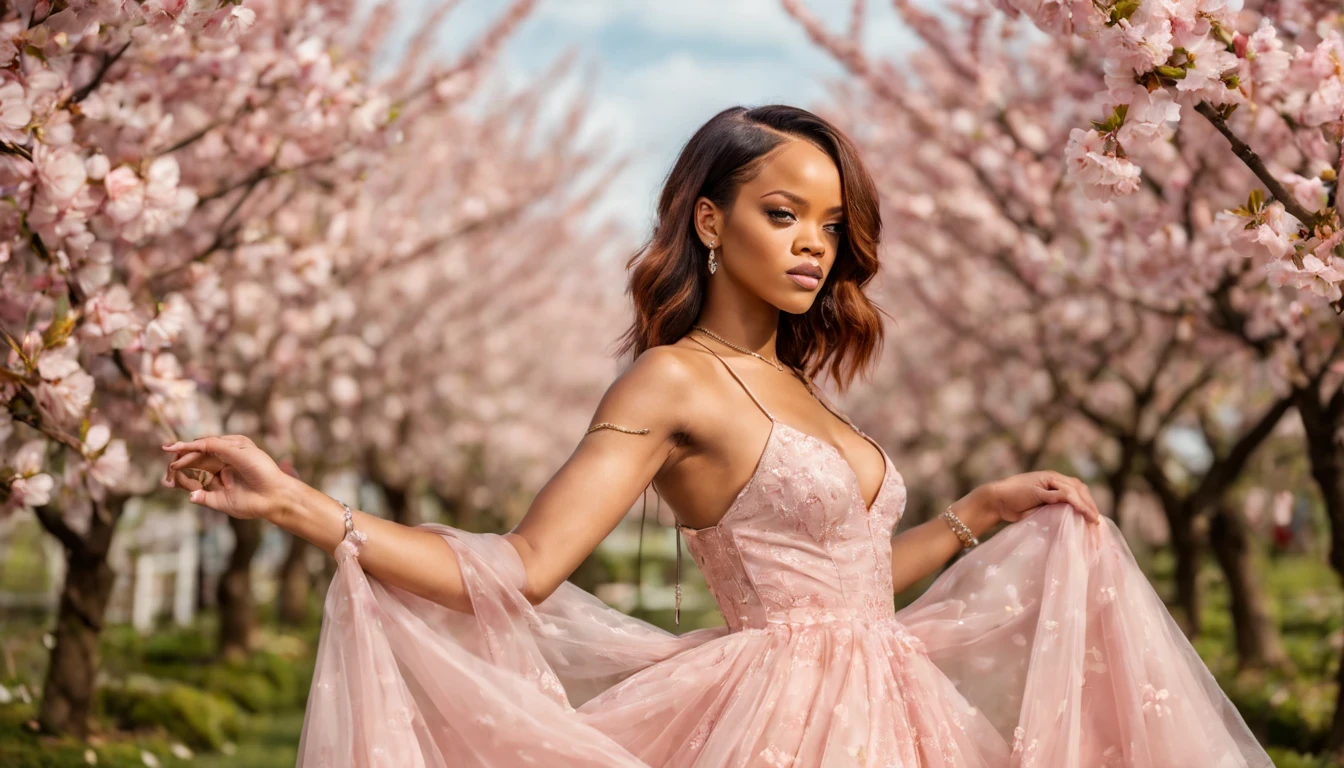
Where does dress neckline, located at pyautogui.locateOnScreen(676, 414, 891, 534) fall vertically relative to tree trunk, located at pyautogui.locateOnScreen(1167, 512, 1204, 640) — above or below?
above

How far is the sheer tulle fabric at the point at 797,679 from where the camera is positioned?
2.28 metres

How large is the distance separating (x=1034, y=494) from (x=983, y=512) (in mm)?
151

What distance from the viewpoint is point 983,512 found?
297cm

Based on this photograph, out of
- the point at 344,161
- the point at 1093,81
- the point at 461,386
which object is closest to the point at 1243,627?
the point at 1093,81

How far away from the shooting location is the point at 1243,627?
8484 mm

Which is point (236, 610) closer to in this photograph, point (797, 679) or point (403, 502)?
point (403, 502)

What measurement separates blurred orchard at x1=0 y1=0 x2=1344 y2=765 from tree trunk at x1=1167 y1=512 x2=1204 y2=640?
0.13 feet

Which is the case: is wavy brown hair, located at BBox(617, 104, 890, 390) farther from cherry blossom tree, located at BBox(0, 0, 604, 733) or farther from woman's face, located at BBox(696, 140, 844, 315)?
cherry blossom tree, located at BBox(0, 0, 604, 733)

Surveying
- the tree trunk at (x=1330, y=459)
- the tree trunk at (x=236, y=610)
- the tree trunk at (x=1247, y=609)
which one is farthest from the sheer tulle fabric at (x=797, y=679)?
the tree trunk at (x=236, y=610)

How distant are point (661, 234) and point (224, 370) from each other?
5312mm

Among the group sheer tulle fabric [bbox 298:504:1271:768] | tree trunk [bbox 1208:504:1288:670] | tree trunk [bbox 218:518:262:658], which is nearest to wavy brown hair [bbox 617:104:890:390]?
sheer tulle fabric [bbox 298:504:1271:768]

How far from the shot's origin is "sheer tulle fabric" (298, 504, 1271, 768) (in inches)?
89.9

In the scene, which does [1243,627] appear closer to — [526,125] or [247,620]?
[247,620]

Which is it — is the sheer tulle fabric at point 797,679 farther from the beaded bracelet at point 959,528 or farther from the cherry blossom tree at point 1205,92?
the cherry blossom tree at point 1205,92
